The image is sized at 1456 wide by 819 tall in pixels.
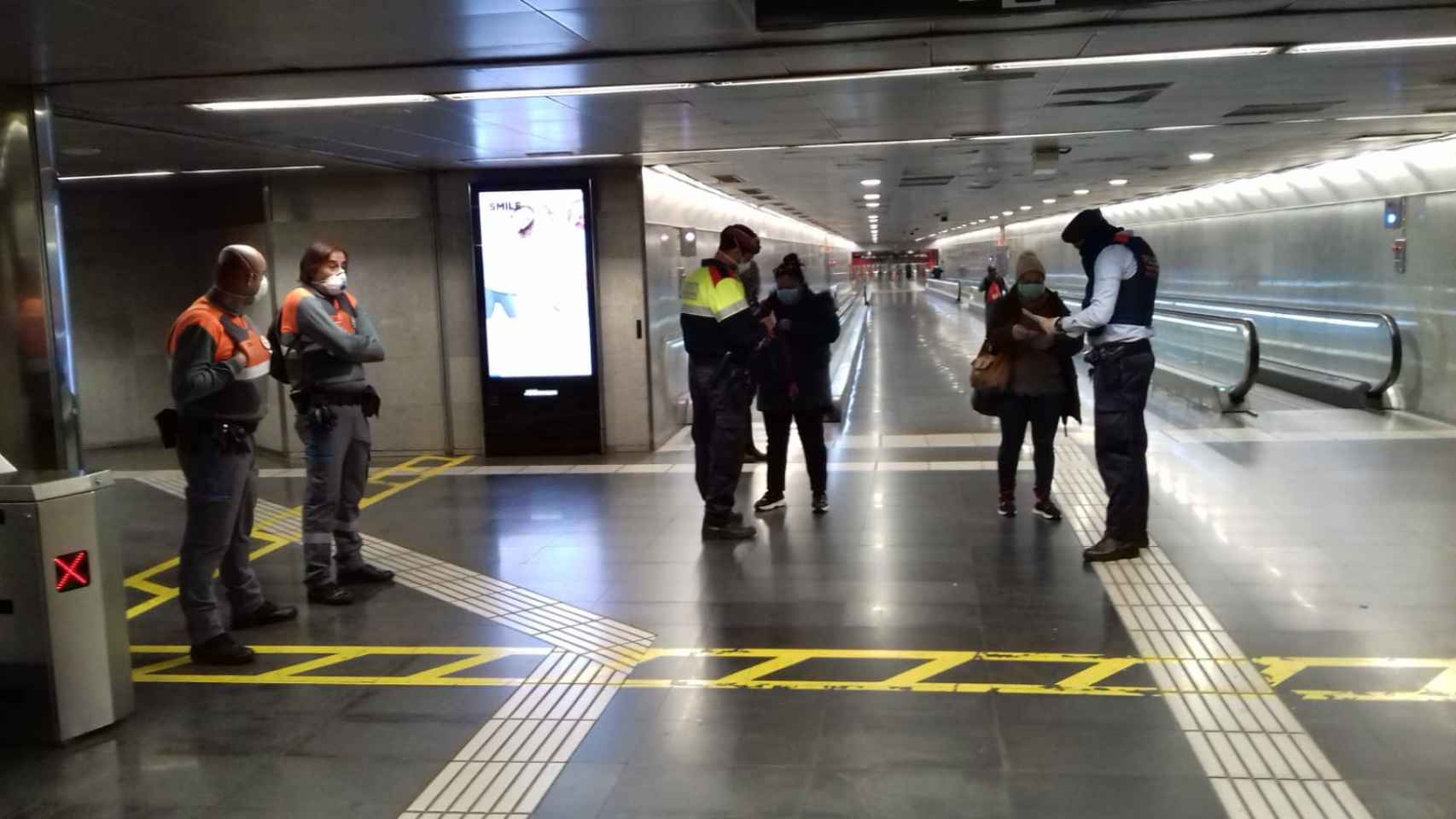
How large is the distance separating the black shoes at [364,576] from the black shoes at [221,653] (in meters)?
1.25

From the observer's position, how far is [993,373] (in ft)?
23.1

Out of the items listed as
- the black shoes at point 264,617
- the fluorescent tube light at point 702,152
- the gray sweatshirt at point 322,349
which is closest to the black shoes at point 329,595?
the black shoes at point 264,617

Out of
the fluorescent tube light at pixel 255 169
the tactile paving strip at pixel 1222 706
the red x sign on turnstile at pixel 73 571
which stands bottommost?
the tactile paving strip at pixel 1222 706

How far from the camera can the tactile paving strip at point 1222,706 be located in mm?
3438

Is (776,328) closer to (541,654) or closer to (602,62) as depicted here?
(602,62)

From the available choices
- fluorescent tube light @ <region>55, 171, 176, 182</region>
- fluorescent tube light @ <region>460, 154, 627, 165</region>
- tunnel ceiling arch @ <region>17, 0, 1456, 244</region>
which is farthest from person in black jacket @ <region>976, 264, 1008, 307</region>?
fluorescent tube light @ <region>55, 171, 176, 182</region>

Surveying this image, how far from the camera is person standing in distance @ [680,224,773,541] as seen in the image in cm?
675

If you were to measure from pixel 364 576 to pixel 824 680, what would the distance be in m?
2.95

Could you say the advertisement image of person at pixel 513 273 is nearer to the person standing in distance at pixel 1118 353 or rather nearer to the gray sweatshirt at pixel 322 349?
the gray sweatshirt at pixel 322 349

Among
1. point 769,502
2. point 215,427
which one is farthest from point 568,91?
point 769,502

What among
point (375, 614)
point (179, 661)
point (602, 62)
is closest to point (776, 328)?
point (602, 62)

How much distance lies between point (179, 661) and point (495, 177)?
6.12m

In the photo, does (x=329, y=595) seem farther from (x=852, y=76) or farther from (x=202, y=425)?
(x=852, y=76)

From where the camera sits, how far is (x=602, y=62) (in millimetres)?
5688
